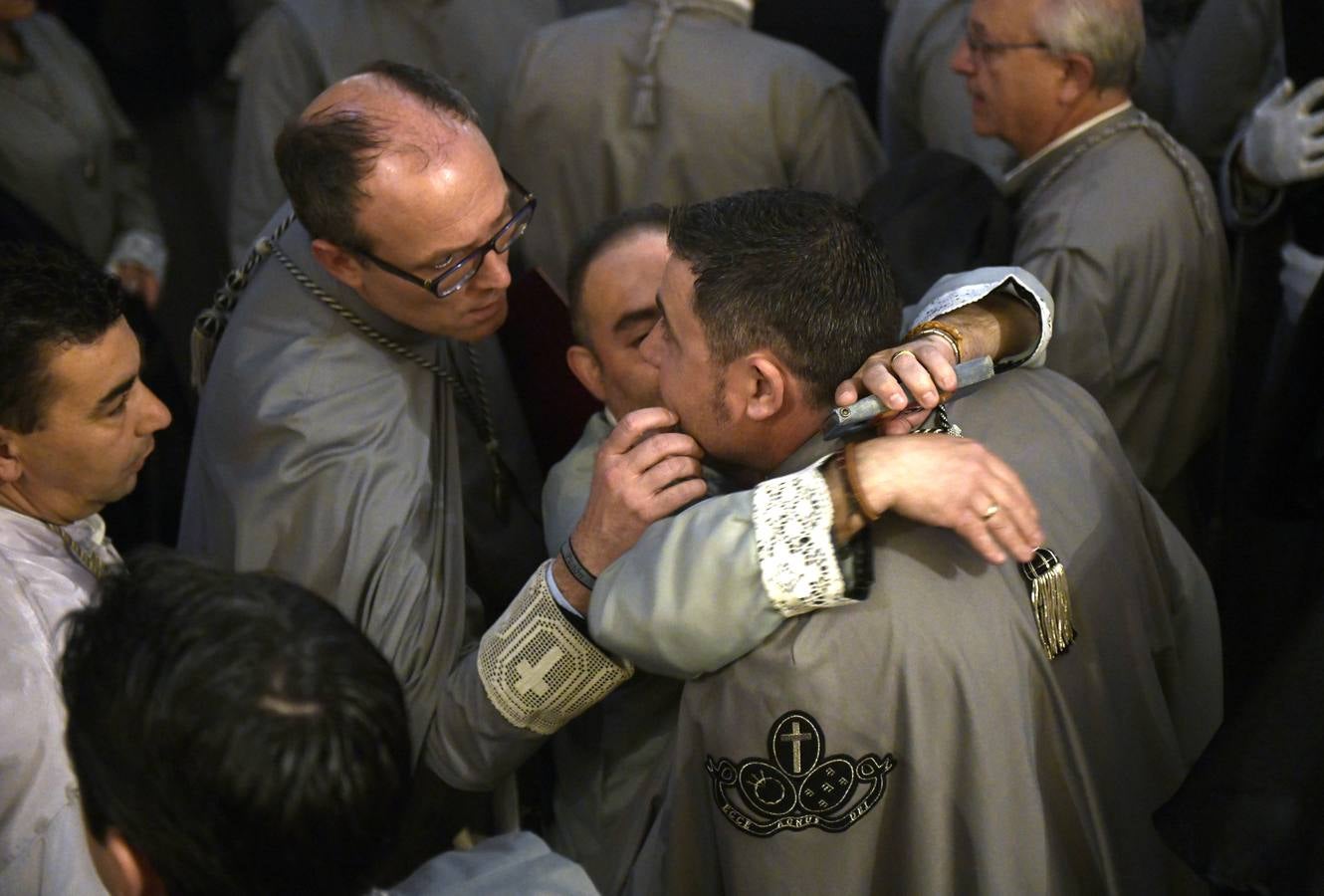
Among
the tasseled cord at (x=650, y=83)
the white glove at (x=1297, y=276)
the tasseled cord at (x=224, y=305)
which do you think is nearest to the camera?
the tasseled cord at (x=224, y=305)

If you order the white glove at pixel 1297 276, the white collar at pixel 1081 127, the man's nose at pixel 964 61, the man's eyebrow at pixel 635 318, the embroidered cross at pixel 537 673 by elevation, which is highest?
the man's nose at pixel 964 61

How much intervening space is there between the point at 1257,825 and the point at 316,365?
1.65 metres

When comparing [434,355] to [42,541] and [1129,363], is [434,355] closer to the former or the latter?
[42,541]

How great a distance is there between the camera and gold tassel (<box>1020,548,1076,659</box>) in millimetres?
1821

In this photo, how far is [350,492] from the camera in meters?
2.33

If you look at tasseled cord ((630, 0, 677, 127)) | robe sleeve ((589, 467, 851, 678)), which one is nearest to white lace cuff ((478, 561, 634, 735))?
robe sleeve ((589, 467, 851, 678))

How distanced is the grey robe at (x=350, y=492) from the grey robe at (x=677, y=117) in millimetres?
1290

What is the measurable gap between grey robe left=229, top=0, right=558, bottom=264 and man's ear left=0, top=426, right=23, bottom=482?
1.97 meters

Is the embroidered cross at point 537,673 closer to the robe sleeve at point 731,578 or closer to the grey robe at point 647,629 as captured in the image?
the grey robe at point 647,629

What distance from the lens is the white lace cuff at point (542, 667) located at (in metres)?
2.07

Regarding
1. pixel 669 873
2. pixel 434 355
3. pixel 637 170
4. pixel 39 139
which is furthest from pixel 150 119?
pixel 669 873

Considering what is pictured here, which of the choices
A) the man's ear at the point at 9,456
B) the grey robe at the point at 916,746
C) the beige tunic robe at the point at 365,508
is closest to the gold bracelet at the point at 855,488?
the grey robe at the point at 916,746

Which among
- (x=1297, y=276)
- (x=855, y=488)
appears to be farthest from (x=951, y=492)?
(x=1297, y=276)

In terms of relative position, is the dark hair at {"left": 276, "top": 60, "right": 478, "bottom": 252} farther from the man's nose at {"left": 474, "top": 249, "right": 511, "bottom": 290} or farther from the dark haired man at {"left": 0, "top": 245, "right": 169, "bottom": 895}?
the dark haired man at {"left": 0, "top": 245, "right": 169, "bottom": 895}
